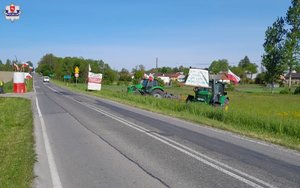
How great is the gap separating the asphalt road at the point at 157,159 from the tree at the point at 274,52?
253ft

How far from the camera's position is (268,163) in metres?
9.78

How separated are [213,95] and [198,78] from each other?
1.52 metres

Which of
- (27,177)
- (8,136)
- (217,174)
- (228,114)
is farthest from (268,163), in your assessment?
(228,114)

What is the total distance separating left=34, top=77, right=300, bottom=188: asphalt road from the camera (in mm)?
7891

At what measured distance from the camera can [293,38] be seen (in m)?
87.4

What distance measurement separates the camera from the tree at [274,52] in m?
89.1

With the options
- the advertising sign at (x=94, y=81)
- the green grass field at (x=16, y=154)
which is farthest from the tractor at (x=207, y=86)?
the advertising sign at (x=94, y=81)

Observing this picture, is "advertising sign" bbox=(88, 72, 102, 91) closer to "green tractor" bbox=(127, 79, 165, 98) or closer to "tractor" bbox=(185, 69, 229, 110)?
"green tractor" bbox=(127, 79, 165, 98)

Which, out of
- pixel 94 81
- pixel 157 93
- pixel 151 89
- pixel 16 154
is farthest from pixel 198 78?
pixel 94 81

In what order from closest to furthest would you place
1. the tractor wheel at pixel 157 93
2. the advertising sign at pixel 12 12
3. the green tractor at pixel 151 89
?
the advertising sign at pixel 12 12
the tractor wheel at pixel 157 93
the green tractor at pixel 151 89

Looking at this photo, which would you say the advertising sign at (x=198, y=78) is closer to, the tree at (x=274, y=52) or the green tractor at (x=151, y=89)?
the green tractor at (x=151, y=89)

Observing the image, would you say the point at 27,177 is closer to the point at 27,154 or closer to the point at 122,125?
the point at 27,154

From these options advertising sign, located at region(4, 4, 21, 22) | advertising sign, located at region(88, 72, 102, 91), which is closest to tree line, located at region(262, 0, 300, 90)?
advertising sign, located at region(88, 72, 102, 91)

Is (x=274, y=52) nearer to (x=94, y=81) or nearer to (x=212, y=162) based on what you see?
(x=94, y=81)
